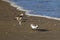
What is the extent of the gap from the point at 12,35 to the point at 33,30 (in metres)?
1.44

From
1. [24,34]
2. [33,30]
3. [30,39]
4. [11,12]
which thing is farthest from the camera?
[11,12]

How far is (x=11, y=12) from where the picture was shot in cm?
1625

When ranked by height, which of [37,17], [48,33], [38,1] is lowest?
[38,1]

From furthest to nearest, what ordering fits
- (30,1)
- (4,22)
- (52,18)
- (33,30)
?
(30,1)
(52,18)
(4,22)
(33,30)

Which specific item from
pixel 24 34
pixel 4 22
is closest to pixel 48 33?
pixel 24 34

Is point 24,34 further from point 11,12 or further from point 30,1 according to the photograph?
point 30,1

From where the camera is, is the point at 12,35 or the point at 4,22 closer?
the point at 12,35

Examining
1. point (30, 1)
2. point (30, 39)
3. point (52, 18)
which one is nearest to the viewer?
point (30, 39)

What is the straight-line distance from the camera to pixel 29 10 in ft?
55.7

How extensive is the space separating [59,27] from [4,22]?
270 cm

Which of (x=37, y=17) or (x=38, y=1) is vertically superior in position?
(x=37, y=17)

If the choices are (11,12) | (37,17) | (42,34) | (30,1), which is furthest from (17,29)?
(30,1)

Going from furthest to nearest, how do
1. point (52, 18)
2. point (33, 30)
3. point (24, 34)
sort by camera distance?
point (52, 18), point (33, 30), point (24, 34)

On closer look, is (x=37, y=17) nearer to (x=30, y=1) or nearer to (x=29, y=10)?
(x=29, y=10)
